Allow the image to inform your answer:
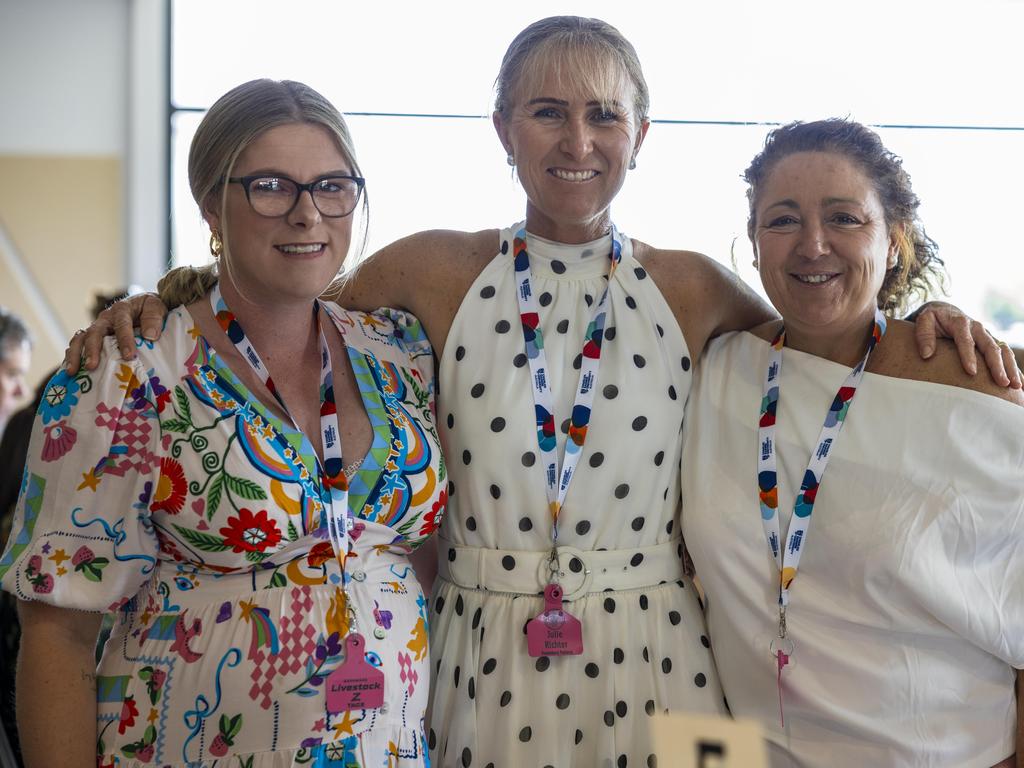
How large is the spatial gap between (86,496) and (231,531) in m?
0.22

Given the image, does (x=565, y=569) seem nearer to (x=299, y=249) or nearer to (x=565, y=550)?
(x=565, y=550)

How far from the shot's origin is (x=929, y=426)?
1.90 meters

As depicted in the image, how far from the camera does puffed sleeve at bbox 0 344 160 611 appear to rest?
1.58 m

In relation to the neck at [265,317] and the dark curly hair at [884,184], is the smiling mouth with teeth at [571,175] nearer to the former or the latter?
the dark curly hair at [884,184]

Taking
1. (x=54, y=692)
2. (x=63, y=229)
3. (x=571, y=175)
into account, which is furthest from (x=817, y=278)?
(x=63, y=229)

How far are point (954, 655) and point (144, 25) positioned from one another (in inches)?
241

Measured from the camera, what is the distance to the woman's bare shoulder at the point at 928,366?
191 cm

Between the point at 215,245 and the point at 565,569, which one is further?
the point at 565,569

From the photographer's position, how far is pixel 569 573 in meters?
1.98

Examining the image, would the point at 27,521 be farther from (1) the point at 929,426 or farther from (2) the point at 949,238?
(2) the point at 949,238

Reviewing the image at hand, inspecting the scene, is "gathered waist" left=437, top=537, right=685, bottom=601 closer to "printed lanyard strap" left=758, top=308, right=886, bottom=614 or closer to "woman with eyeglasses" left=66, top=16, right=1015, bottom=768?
"woman with eyeglasses" left=66, top=16, right=1015, bottom=768

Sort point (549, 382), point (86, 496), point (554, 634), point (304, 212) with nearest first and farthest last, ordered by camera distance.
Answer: point (86, 496), point (304, 212), point (554, 634), point (549, 382)

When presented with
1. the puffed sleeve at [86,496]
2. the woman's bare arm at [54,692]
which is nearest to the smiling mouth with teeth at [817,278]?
the puffed sleeve at [86,496]

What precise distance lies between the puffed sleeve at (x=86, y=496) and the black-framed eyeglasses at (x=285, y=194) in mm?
357
